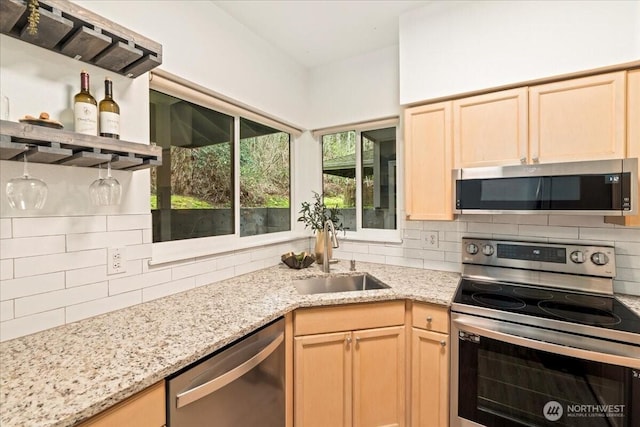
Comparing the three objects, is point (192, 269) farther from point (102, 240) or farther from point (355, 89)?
point (355, 89)

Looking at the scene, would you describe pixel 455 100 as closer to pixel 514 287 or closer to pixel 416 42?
pixel 416 42

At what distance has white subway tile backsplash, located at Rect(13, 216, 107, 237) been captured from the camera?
3.55 feet

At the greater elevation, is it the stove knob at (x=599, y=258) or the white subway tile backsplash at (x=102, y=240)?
the white subway tile backsplash at (x=102, y=240)

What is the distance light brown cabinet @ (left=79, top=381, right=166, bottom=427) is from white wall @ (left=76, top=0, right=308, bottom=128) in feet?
4.88

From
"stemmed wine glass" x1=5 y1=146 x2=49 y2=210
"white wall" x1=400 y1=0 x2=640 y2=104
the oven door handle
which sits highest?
"white wall" x1=400 y1=0 x2=640 y2=104

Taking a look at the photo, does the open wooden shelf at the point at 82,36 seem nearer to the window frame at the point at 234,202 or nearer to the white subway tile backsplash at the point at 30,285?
the window frame at the point at 234,202

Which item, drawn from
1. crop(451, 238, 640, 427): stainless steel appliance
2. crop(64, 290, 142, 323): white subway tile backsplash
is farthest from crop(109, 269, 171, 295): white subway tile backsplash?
crop(451, 238, 640, 427): stainless steel appliance

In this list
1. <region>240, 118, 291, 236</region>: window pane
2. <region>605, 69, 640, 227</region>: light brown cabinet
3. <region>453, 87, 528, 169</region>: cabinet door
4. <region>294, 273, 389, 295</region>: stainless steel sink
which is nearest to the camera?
<region>605, 69, 640, 227</region>: light brown cabinet

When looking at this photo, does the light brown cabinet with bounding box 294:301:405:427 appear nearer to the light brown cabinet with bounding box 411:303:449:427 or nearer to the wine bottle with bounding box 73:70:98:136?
the light brown cabinet with bounding box 411:303:449:427

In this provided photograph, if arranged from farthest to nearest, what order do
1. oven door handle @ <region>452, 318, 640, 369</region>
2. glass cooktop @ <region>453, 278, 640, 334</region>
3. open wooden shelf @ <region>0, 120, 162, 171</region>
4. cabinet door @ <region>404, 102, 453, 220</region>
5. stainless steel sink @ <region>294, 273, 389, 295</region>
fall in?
1. stainless steel sink @ <region>294, 273, 389, 295</region>
2. cabinet door @ <region>404, 102, 453, 220</region>
3. glass cooktop @ <region>453, 278, 640, 334</region>
4. oven door handle @ <region>452, 318, 640, 369</region>
5. open wooden shelf @ <region>0, 120, 162, 171</region>

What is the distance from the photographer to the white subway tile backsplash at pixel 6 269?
1041 millimetres

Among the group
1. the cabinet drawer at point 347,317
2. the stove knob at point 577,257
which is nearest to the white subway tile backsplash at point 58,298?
the cabinet drawer at point 347,317

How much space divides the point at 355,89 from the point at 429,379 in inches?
86.7

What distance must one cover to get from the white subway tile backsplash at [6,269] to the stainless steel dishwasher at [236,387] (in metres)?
0.73
